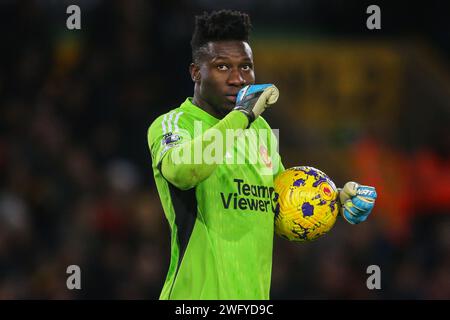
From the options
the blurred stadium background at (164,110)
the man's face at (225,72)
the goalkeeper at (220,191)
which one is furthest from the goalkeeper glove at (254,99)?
the blurred stadium background at (164,110)

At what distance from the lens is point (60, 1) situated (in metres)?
11.0

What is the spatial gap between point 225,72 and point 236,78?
7cm

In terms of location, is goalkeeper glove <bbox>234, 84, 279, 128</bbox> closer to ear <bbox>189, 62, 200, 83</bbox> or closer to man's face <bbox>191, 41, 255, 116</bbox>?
man's face <bbox>191, 41, 255, 116</bbox>

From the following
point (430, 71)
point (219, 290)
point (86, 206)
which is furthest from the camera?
point (430, 71)

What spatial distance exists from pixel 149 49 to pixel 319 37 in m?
2.03

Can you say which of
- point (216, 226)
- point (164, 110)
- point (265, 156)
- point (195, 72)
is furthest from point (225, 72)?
point (164, 110)

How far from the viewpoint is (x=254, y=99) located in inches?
186

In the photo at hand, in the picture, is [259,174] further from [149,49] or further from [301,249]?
[149,49]

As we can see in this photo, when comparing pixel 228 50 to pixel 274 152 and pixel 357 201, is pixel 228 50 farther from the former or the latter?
pixel 357 201

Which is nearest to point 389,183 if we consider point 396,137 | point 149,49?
point 396,137

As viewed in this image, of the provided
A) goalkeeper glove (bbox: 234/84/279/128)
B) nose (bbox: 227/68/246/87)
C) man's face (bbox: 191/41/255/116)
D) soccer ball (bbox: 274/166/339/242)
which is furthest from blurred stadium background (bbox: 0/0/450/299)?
goalkeeper glove (bbox: 234/84/279/128)

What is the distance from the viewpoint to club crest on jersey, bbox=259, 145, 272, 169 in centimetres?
511

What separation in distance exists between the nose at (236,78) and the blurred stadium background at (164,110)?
423cm
